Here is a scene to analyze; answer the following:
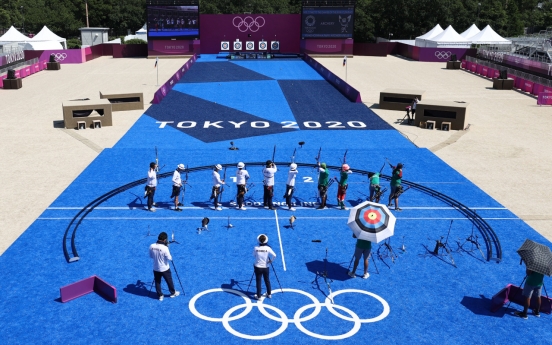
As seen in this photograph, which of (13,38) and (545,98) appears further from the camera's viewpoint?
(13,38)

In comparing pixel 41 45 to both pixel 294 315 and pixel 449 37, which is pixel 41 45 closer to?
pixel 449 37

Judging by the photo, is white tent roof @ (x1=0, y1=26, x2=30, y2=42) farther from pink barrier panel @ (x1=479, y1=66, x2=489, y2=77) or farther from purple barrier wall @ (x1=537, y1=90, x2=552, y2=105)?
purple barrier wall @ (x1=537, y1=90, x2=552, y2=105)

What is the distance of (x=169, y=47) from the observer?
69.0 meters

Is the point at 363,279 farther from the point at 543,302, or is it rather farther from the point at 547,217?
the point at 547,217

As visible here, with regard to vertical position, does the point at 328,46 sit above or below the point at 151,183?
above

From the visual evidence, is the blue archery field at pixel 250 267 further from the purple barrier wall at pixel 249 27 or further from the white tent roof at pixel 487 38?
the purple barrier wall at pixel 249 27

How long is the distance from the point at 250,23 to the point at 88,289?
67.1m

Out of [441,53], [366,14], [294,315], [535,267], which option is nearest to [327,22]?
[441,53]

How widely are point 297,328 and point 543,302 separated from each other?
612cm

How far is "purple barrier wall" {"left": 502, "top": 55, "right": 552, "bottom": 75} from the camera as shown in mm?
49656

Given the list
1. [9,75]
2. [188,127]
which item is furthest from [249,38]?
[188,127]

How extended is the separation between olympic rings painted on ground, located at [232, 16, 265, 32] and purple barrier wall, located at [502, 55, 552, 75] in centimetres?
3342

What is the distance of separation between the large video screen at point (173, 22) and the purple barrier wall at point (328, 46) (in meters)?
14.8

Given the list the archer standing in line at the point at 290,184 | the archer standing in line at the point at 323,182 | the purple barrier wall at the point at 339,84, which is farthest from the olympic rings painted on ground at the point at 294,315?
the purple barrier wall at the point at 339,84
